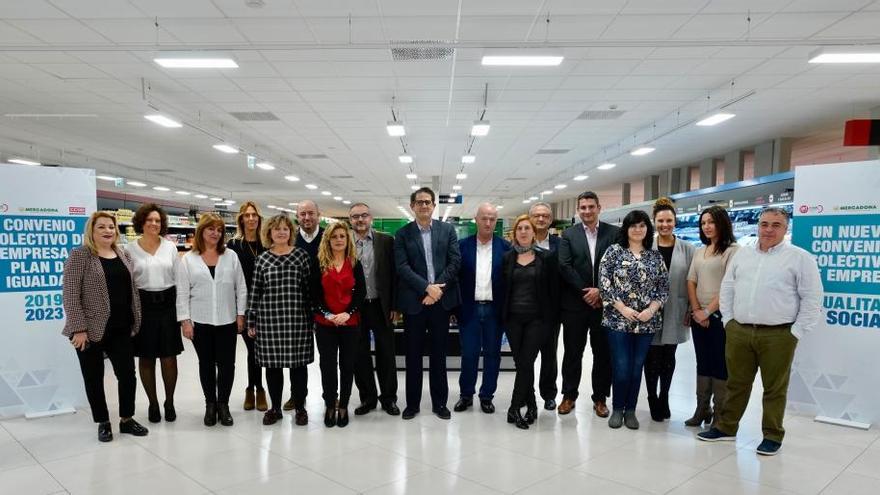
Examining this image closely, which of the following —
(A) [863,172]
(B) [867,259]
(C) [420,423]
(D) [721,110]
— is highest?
(D) [721,110]

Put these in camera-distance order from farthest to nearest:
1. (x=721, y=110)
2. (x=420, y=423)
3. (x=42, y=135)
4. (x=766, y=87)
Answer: (x=42, y=135) → (x=721, y=110) → (x=766, y=87) → (x=420, y=423)

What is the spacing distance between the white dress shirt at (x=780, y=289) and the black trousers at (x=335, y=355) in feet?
8.51

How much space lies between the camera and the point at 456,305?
3521mm

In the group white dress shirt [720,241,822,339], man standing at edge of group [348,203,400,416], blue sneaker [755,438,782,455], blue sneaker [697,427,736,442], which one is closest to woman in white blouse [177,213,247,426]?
man standing at edge of group [348,203,400,416]

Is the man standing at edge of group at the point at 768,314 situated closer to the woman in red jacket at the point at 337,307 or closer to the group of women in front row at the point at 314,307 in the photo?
the group of women in front row at the point at 314,307

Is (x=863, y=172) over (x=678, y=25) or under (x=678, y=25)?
under

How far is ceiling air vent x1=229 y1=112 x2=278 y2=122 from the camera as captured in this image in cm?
871

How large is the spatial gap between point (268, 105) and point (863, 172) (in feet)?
26.0

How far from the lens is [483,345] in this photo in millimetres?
3643

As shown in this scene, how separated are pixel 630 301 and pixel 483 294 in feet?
3.37

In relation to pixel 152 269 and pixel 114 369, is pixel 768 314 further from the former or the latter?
pixel 114 369

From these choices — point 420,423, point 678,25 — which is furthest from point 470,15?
point 420,423

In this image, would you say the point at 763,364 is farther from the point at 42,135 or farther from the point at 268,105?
the point at 42,135

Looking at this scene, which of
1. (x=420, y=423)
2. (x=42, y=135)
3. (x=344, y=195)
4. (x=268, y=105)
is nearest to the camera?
(x=420, y=423)
